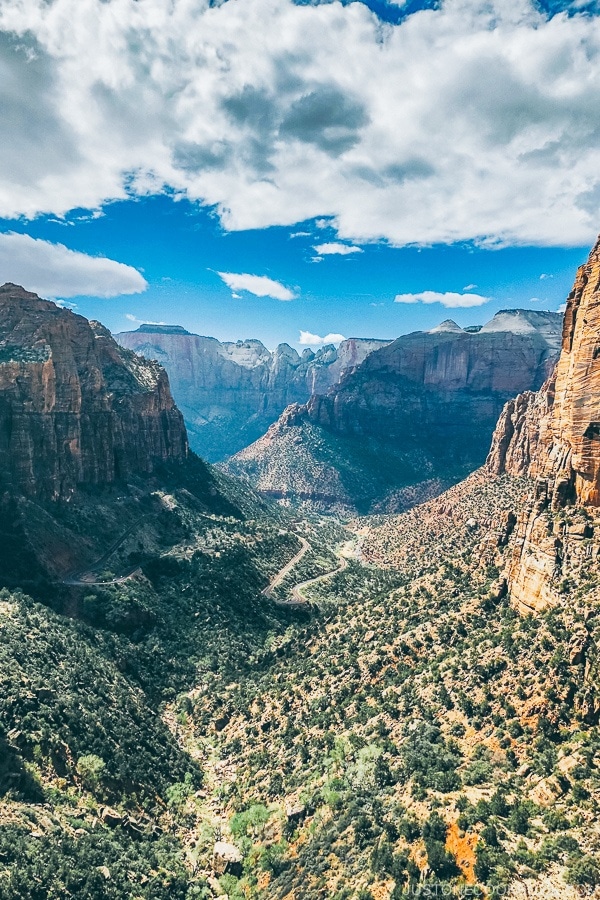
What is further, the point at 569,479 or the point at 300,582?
the point at 300,582

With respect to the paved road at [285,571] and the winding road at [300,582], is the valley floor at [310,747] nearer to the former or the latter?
the winding road at [300,582]

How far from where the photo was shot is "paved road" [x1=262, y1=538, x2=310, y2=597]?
115688mm

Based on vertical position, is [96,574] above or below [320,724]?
above

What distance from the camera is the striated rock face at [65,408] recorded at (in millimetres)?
110125

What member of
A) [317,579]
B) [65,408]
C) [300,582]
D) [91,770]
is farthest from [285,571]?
[91,770]

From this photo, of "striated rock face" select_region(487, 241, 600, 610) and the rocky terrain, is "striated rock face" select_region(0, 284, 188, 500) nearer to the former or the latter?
the rocky terrain

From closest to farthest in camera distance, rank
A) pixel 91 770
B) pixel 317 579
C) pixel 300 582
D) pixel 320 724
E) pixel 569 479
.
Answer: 1. pixel 91 770
2. pixel 569 479
3. pixel 320 724
4. pixel 300 582
5. pixel 317 579

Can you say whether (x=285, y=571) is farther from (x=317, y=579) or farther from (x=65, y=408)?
(x=65, y=408)

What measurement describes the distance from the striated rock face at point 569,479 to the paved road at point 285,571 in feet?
209

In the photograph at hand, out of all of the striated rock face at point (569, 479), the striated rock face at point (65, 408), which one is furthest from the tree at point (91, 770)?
the striated rock face at point (65, 408)

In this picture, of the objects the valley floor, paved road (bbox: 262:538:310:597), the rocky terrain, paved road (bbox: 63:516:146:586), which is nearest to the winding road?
paved road (bbox: 262:538:310:597)

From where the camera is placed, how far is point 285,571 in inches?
5022

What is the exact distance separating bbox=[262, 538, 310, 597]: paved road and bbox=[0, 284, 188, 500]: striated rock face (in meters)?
48.7

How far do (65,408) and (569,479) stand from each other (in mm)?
106926
